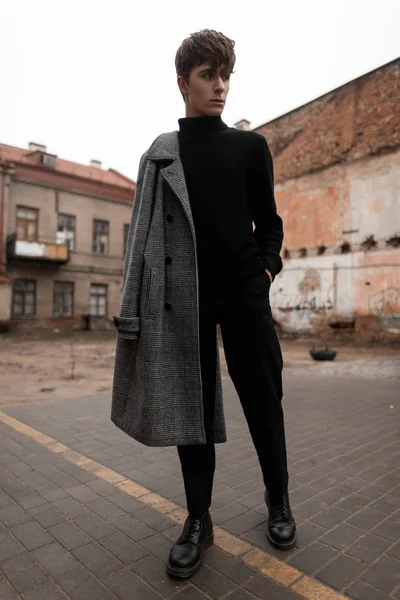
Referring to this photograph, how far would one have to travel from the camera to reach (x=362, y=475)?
3.08 m

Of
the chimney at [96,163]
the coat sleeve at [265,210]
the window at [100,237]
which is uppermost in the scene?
the chimney at [96,163]

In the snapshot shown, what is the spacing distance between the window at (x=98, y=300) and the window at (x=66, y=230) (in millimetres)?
2602

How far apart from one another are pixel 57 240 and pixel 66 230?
826 mm

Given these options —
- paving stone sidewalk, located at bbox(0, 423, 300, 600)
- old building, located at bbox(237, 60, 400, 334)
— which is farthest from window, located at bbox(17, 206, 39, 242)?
paving stone sidewalk, located at bbox(0, 423, 300, 600)

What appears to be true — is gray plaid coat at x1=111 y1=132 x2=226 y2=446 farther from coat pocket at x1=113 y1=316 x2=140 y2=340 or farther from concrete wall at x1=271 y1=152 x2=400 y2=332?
concrete wall at x1=271 y1=152 x2=400 y2=332

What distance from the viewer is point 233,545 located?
2.11 meters

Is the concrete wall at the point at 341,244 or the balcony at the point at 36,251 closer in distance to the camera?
the concrete wall at the point at 341,244

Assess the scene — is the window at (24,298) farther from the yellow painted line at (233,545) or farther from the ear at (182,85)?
the ear at (182,85)

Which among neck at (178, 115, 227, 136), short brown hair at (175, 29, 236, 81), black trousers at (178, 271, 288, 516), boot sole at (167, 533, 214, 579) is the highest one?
short brown hair at (175, 29, 236, 81)

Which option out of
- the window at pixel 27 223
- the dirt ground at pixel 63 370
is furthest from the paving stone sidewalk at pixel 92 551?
the window at pixel 27 223

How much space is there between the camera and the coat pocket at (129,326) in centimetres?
190

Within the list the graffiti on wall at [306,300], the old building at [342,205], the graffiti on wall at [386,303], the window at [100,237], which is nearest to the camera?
the graffiti on wall at [386,303]

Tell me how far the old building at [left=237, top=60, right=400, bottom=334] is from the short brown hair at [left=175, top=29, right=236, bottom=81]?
47.8 ft

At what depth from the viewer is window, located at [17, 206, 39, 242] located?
73.4 ft
